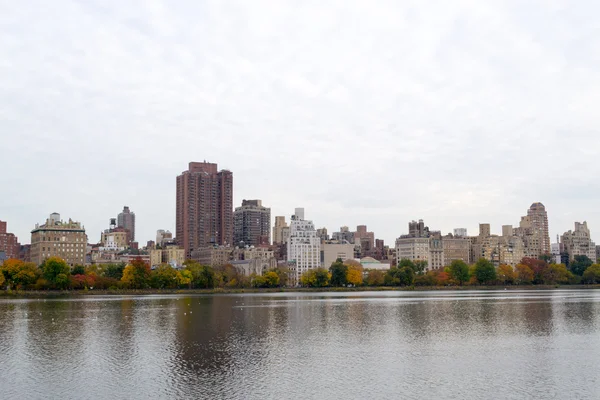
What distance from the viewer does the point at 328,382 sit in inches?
1762

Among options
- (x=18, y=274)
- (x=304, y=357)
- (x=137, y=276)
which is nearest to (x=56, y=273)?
(x=18, y=274)

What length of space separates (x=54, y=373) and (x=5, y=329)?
110ft

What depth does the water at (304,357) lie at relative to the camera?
42.8m

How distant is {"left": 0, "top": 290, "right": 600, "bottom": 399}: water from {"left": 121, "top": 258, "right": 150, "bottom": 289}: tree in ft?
338

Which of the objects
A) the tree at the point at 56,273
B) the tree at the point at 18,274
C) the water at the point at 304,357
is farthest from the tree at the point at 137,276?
the water at the point at 304,357

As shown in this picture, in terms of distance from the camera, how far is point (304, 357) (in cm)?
5506

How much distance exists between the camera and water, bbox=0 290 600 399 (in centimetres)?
4281

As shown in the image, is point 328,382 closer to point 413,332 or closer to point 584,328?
point 413,332

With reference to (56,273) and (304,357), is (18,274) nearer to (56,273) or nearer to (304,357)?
(56,273)

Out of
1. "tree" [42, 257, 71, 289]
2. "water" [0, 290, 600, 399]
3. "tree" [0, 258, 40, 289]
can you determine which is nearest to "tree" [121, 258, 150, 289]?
"tree" [42, 257, 71, 289]

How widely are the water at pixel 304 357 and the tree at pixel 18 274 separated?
88.2 meters

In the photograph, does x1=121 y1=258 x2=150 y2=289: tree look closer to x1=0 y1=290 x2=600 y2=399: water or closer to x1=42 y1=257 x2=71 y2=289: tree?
x1=42 y1=257 x2=71 y2=289: tree

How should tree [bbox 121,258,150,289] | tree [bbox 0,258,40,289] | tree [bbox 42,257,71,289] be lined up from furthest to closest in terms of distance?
1. tree [bbox 121,258,150,289]
2. tree [bbox 42,257,71,289]
3. tree [bbox 0,258,40,289]

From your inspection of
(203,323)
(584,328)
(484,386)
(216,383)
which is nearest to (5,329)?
(203,323)
